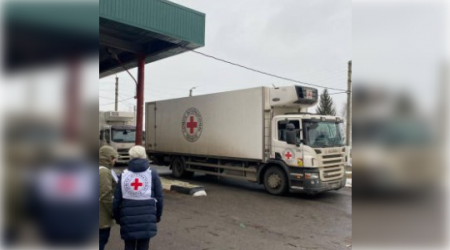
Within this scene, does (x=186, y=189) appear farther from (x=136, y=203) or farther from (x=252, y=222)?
(x=136, y=203)

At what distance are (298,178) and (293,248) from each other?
4.10 m

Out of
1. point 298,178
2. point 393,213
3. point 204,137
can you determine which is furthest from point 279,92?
point 393,213

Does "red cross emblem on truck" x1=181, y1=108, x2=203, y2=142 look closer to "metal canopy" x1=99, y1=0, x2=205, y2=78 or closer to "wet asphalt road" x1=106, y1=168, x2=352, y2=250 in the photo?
"metal canopy" x1=99, y1=0, x2=205, y2=78

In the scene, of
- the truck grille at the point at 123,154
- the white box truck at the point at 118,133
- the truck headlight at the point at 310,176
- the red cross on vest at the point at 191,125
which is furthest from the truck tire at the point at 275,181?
the truck grille at the point at 123,154

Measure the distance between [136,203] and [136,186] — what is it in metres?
0.17

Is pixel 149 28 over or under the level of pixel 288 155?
over

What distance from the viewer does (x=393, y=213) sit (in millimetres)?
1217

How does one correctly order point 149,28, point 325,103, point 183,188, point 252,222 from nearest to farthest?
point 252,222 < point 149,28 < point 183,188 < point 325,103

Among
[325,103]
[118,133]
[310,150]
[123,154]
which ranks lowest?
[123,154]

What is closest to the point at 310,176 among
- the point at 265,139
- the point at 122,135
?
the point at 265,139

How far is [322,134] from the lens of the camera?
9766 mm

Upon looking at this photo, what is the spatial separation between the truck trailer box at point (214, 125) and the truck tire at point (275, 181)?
515 mm

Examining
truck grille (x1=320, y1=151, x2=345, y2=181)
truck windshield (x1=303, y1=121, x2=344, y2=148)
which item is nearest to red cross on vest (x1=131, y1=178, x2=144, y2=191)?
truck windshield (x1=303, y1=121, x2=344, y2=148)

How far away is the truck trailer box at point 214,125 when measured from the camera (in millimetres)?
10594
